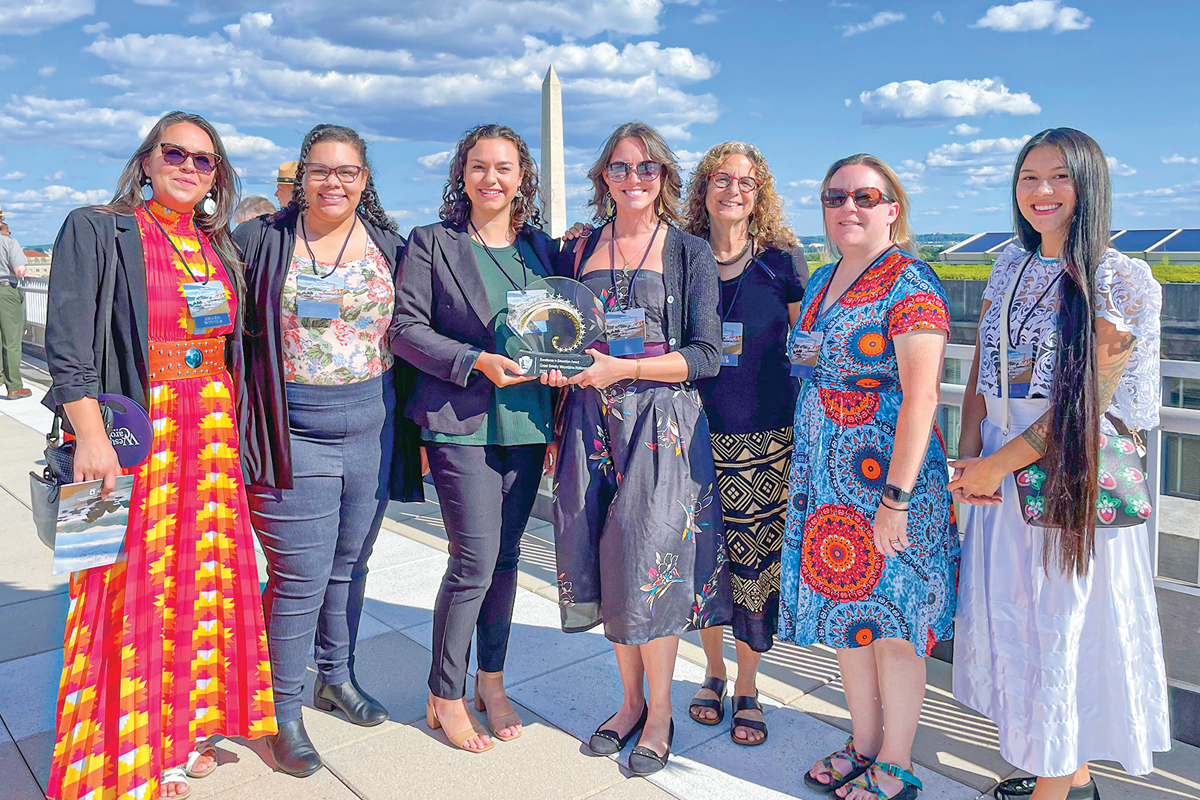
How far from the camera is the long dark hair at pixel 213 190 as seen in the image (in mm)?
2504

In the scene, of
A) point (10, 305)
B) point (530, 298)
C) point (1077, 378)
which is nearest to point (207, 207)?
point (530, 298)

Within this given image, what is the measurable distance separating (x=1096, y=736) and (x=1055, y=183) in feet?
4.84

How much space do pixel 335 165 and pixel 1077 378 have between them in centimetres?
223

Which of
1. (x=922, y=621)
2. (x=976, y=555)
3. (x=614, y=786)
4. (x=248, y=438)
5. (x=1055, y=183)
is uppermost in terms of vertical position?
(x=1055, y=183)

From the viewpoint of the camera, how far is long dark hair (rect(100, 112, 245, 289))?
2.50 meters

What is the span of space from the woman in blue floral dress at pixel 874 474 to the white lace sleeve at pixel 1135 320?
38cm

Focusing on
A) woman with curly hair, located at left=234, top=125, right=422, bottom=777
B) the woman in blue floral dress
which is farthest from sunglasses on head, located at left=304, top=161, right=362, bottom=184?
the woman in blue floral dress

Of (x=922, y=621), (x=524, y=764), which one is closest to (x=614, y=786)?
(x=524, y=764)

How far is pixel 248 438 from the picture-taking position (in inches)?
103

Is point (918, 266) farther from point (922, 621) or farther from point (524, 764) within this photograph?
point (524, 764)

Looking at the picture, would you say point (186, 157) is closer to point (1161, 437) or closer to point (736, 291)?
point (736, 291)

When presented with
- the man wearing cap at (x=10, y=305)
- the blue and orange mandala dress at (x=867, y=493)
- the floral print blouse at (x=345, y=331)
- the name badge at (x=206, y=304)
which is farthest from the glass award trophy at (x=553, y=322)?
the man wearing cap at (x=10, y=305)

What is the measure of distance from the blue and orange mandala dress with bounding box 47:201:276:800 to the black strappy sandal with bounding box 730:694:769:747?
4.97ft

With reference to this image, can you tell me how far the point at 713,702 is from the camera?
3.08 meters
